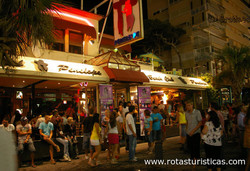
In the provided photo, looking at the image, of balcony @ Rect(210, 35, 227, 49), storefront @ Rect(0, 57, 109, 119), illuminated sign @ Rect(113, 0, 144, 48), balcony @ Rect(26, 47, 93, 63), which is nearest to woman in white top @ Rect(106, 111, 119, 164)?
storefront @ Rect(0, 57, 109, 119)

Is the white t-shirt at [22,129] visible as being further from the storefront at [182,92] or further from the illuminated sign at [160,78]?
the storefront at [182,92]

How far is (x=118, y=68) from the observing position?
12.6 m

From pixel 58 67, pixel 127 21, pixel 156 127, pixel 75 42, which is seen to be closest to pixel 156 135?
pixel 156 127

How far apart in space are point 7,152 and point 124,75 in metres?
10.6

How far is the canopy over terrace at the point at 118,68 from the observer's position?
11719 millimetres

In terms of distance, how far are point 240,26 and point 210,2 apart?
12.8 m

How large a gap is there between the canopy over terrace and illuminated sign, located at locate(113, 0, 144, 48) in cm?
130

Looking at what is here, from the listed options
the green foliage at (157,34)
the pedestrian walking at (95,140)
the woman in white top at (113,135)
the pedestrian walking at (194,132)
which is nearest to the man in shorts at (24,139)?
the pedestrian walking at (95,140)

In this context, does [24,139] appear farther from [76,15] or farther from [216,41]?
[216,41]

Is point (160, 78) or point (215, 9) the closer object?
point (160, 78)

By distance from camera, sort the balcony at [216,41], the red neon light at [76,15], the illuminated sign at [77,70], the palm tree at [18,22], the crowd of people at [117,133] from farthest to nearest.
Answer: the balcony at [216,41]
the red neon light at [76,15]
the illuminated sign at [77,70]
the crowd of people at [117,133]
the palm tree at [18,22]

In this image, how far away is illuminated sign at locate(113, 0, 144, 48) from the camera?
1038 centimetres

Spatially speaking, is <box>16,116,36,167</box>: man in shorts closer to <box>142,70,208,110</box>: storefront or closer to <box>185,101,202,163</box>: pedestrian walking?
<box>185,101,202,163</box>: pedestrian walking

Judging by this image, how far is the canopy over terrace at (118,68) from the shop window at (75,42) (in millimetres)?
1646
